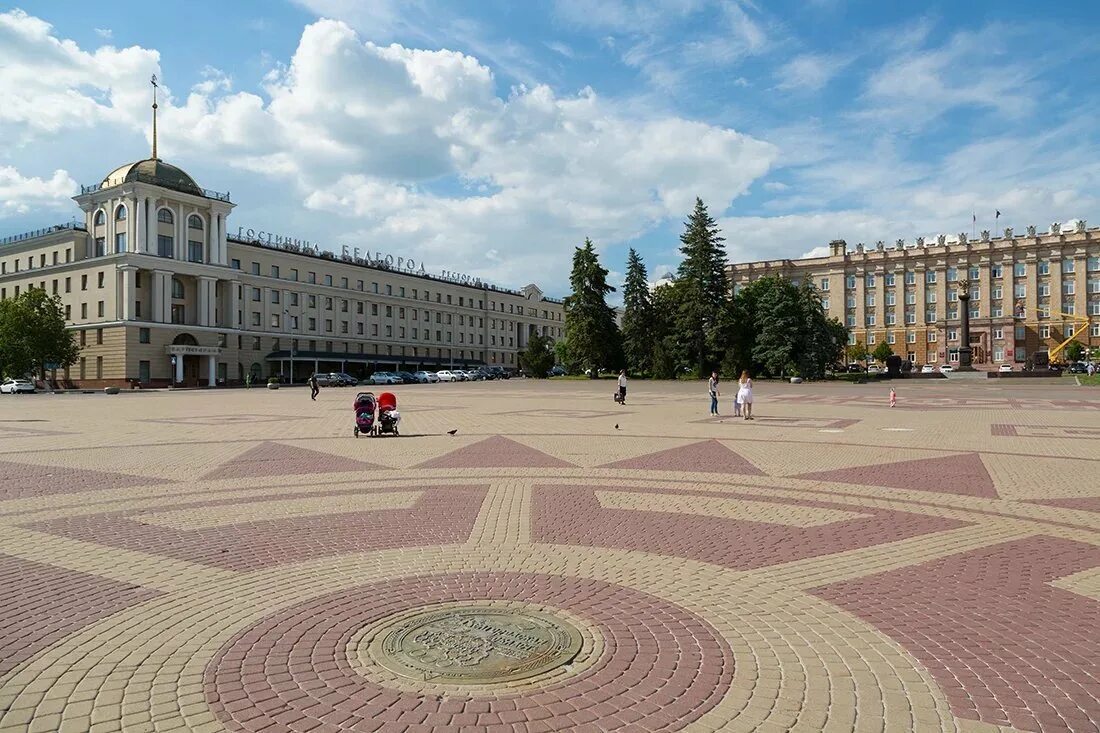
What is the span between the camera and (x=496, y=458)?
14.7 metres

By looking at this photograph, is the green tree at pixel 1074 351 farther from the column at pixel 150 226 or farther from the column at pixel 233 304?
the column at pixel 150 226

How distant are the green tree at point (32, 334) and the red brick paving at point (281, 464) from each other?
62166 millimetres

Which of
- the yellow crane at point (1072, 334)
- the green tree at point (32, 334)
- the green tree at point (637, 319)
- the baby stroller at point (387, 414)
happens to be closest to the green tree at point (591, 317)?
the green tree at point (637, 319)

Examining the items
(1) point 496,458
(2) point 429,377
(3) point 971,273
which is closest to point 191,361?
(2) point 429,377

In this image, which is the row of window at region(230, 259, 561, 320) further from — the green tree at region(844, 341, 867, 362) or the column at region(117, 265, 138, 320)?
the green tree at region(844, 341, 867, 362)

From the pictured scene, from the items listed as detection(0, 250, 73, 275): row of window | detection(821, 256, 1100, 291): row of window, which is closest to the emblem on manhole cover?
detection(0, 250, 73, 275): row of window

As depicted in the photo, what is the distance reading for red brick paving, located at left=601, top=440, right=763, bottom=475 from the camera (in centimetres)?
1328

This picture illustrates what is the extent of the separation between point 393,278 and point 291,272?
17.2 meters

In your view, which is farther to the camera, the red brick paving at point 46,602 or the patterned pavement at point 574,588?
the red brick paving at point 46,602

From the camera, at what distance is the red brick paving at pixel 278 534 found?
24.2 feet

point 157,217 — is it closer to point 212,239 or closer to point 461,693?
point 212,239

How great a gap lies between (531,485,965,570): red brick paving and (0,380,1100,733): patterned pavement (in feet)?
0.18

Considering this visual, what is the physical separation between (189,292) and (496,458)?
7266 cm

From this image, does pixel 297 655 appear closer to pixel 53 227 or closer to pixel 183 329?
pixel 183 329
